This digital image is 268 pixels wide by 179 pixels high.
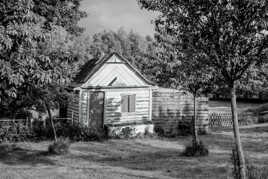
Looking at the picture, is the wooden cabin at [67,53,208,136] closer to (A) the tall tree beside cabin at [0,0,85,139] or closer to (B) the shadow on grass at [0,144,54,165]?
(B) the shadow on grass at [0,144,54,165]

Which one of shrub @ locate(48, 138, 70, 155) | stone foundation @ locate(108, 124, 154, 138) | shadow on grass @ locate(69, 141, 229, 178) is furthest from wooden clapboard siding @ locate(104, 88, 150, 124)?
shrub @ locate(48, 138, 70, 155)

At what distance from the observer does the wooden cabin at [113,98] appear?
20094 mm

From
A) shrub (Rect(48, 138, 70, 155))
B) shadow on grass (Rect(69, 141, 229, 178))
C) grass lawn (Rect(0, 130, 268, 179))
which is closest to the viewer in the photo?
grass lawn (Rect(0, 130, 268, 179))

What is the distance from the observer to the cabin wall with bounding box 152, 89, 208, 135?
72.5ft

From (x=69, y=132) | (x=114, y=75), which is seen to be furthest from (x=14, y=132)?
(x=114, y=75)

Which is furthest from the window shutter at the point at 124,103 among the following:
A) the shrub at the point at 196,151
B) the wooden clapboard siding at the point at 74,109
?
the shrub at the point at 196,151

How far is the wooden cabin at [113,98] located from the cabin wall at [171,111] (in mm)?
593

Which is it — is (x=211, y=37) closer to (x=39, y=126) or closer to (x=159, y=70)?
(x=159, y=70)

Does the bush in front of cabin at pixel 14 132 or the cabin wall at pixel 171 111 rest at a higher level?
the cabin wall at pixel 171 111

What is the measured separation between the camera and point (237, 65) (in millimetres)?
8336

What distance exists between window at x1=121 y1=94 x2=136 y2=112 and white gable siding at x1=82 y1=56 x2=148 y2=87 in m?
0.88

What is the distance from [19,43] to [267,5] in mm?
6303

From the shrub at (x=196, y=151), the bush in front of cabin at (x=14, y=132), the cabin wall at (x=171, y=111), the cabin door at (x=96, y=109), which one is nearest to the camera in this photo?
the shrub at (x=196, y=151)

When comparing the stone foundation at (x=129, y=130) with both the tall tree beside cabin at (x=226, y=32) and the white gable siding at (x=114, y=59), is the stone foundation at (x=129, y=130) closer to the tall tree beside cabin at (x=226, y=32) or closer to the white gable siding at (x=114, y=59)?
the white gable siding at (x=114, y=59)
